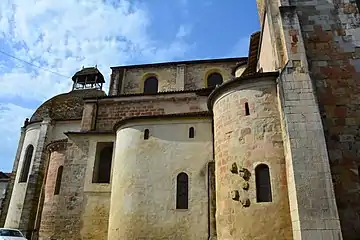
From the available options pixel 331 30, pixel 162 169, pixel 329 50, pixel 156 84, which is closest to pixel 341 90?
pixel 329 50

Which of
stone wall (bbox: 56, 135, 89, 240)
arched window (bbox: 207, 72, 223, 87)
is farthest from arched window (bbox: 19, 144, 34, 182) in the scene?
arched window (bbox: 207, 72, 223, 87)

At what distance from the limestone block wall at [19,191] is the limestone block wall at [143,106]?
6.46 metres

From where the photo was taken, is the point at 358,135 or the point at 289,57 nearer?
the point at 358,135

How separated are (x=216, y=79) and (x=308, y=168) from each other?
1290cm

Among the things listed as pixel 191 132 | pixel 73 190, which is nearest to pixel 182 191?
pixel 191 132

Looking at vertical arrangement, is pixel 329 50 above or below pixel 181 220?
above

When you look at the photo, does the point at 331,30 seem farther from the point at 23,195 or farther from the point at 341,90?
the point at 23,195

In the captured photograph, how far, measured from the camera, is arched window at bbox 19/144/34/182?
19.0 m

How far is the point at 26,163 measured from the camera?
19.3 m

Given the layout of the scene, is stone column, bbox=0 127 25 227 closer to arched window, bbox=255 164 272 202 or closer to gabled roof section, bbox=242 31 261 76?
gabled roof section, bbox=242 31 261 76

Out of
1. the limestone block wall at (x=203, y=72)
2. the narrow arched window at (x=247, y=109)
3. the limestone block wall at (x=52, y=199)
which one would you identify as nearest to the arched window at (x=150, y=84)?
the limestone block wall at (x=203, y=72)

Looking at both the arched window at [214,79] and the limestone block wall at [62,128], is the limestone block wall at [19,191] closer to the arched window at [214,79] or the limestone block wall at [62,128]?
the limestone block wall at [62,128]

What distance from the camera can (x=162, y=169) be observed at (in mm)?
11211

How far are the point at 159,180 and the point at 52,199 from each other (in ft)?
20.8
